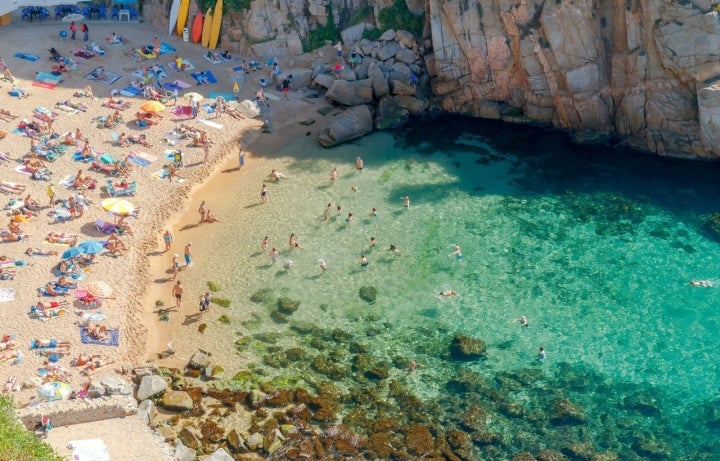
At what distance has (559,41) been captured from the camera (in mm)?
49500

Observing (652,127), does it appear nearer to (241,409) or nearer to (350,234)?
(350,234)

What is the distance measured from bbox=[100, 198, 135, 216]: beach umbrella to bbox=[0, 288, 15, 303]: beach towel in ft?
22.0

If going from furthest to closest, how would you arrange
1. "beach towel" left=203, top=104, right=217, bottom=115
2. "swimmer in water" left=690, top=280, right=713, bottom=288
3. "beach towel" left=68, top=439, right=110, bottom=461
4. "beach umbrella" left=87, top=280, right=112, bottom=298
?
"beach towel" left=203, top=104, right=217, bottom=115
"swimmer in water" left=690, top=280, right=713, bottom=288
"beach umbrella" left=87, top=280, right=112, bottom=298
"beach towel" left=68, top=439, right=110, bottom=461

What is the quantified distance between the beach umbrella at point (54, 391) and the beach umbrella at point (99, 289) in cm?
550

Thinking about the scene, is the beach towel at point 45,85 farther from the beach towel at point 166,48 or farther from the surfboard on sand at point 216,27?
the surfboard on sand at point 216,27

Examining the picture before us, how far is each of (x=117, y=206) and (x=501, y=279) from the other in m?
18.3

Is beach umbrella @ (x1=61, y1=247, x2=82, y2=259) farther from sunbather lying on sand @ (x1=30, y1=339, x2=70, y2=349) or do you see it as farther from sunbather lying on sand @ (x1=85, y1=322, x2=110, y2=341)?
sunbather lying on sand @ (x1=30, y1=339, x2=70, y2=349)

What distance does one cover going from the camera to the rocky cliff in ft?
154

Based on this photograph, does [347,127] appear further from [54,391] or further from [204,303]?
[54,391]

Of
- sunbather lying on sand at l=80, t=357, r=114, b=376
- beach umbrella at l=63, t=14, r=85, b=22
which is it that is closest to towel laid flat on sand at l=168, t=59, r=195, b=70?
beach umbrella at l=63, t=14, r=85, b=22

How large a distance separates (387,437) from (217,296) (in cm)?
1086

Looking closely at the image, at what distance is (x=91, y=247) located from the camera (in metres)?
40.6

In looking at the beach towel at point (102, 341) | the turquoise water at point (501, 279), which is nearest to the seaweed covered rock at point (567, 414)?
the turquoise water at point (501, 279)

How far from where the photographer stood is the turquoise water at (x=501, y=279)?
1414 inches
